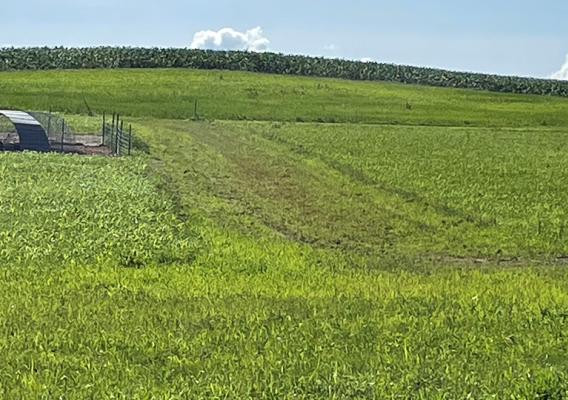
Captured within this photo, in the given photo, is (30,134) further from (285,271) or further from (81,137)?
(285,271)

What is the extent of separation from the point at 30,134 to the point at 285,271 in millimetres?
21760

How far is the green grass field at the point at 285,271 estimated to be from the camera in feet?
26.9

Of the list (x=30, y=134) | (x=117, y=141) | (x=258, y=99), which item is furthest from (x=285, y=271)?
(x=258, y=99)

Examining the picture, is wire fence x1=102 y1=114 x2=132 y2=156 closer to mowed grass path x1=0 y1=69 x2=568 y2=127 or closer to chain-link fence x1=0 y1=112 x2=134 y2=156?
chain-link fence x1=0 y1=112 x2=134 y2=156

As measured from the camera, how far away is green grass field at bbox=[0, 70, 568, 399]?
819cm

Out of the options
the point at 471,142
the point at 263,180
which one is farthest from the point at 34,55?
the point at 263,180

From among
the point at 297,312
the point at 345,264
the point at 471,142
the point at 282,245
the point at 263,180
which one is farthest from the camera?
the point at 471,142

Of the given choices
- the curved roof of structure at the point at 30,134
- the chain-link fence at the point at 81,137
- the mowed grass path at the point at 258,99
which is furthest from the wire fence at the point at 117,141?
the mowed grass path at the point at 258,99

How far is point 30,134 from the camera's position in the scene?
33.9 meters

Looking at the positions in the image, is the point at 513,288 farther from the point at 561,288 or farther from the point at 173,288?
the point at 173,288

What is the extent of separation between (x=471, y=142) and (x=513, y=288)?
1122 inches

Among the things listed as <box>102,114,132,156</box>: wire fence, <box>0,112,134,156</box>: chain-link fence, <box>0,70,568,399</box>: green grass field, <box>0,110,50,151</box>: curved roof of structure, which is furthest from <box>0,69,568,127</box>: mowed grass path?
<box>0,110,50,151</box>: curved roof of structure

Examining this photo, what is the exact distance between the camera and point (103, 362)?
8555 mm

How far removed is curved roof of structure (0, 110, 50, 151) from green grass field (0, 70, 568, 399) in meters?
4.20
